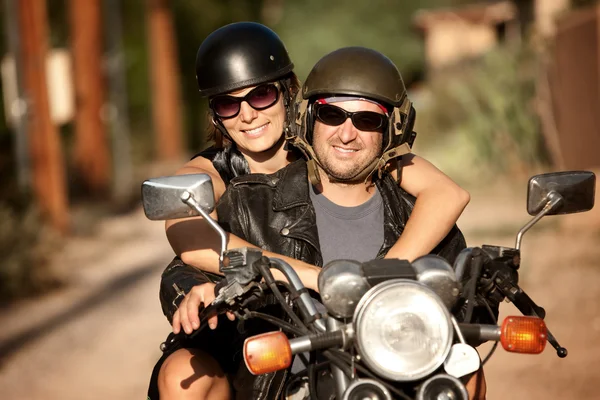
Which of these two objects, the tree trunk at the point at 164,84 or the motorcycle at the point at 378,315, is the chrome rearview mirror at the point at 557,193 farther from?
the tree trunk at the point at 164,84

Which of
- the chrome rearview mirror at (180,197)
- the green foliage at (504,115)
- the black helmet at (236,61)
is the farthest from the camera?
the green foliage at (504,115)

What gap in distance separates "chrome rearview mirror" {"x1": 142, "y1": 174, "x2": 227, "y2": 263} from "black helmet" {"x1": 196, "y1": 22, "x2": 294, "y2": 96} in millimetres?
1536

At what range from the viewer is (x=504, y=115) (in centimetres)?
1653

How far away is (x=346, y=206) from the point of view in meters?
3.90

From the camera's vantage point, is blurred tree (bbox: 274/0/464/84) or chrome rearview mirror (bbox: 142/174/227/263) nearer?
chrome rearview mirror (bbox: 142/174/227/263)

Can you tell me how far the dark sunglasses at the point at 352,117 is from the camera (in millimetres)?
3611

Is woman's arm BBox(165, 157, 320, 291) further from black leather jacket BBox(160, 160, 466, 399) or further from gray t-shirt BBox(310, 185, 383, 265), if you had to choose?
gray t-shirt BBox(310, 185, 383, 265)

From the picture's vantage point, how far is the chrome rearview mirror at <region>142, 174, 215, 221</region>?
9.91ft

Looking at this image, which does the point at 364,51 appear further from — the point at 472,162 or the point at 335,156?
the point at 472,162

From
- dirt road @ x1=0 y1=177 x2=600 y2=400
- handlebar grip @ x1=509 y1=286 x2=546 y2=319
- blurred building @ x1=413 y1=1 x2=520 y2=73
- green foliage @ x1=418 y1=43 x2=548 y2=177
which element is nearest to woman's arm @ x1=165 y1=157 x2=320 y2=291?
handlebar grip @ x1=509 y1=286 x2=546 y2=319

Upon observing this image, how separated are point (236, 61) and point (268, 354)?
202 centimetres

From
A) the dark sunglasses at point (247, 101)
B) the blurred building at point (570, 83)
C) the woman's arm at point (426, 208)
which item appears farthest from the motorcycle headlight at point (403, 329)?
the blurred building at point (570, 83)

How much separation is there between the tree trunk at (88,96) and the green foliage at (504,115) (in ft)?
21.2

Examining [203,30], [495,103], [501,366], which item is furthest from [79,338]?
[203,30]
